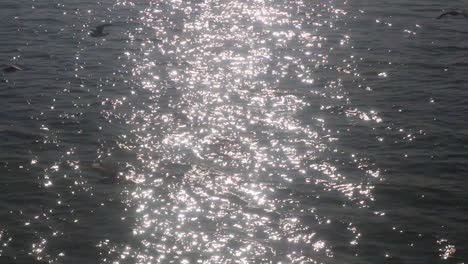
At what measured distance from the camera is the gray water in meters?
12.9

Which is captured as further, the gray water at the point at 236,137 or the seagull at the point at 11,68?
the seagull at the point at 11,68

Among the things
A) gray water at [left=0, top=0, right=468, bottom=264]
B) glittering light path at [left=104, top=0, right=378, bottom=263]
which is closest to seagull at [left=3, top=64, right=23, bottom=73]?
gray water at [left=0, top=0, right=468, bottom=264]

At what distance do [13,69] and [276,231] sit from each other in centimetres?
1015

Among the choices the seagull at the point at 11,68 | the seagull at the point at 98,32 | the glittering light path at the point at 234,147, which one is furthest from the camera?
the seagull at the point at 98,32

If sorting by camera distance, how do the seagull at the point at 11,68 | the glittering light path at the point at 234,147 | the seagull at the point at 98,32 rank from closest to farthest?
the glittering light path at the point at 234,147
the seagull at the point at 11,68
the seagull at the point at 98,32

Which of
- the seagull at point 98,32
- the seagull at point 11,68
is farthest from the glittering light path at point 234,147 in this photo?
the seagull at point 11,68

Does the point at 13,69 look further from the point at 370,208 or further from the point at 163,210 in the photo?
the point at 370,208

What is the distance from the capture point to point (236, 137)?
1667cm

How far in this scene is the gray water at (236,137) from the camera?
42.3 feet

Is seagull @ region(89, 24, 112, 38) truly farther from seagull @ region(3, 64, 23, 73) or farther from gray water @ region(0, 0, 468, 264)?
seagull @ region(3, 64, 23, 73)

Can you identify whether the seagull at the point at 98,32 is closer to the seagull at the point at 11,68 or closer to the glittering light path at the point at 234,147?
the glittering light path at the point at 234,147

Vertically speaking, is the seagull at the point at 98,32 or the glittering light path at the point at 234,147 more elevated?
the glittering light path at the point at 234,147

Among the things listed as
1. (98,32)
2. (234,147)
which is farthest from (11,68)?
(234,147)

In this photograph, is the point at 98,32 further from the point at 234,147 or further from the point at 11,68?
the point at 234,147
